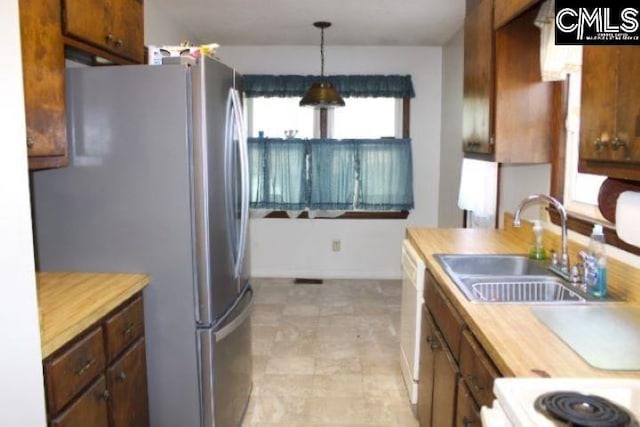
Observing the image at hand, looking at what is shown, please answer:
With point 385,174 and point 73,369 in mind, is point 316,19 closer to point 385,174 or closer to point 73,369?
point 385,174

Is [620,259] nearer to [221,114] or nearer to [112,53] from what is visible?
[221,114]

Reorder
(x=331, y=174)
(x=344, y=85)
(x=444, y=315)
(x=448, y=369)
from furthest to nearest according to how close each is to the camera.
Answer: (x=331, y=174) → (x=344, y=85) → (x=444, y=315) → (x=448, y=369)

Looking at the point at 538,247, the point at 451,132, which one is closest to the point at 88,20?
the point at 538,247

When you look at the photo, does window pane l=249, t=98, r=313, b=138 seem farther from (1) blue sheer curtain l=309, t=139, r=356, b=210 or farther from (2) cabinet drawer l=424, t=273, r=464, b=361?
(2) cabinet drawer l=424, t=273, r=464, b=361

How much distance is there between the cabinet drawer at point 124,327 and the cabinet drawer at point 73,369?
0.19ft

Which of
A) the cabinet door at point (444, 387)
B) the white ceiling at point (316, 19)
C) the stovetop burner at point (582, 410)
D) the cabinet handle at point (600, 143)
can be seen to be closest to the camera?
the stovetop burner at point (582, 410)

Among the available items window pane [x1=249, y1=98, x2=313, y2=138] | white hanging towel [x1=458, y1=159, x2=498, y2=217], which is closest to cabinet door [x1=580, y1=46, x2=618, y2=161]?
white hanging towel [x1=458, y1=159, x2=498, y2=217]

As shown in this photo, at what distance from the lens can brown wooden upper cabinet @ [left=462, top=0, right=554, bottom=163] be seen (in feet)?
7.79

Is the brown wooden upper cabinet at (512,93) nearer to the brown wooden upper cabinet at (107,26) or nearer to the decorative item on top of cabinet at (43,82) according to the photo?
the brown wooden upper cabinet at (107,26)

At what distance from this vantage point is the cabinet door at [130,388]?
192 centimetres

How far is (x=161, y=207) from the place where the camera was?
211 centimetres

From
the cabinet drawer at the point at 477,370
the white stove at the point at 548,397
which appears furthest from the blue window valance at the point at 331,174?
the white stove at the point at 548,397
